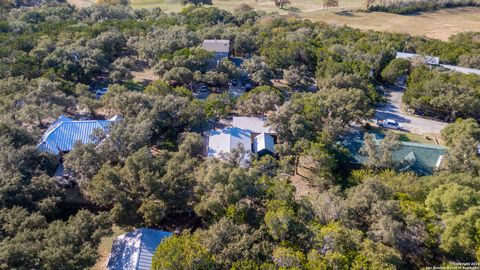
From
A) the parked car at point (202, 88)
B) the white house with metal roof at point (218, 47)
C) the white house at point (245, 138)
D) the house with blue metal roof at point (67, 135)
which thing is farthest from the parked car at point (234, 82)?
the house with blue metal roof at point (67, 135)

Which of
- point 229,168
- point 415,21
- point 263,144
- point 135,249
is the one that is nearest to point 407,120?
point 263,144

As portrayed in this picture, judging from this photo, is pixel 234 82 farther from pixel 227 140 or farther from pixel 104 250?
pixel 104 250

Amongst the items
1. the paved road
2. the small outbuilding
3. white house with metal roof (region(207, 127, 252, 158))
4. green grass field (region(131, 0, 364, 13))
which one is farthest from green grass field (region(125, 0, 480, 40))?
Result: white house with metal roof (region(207, 127, 252, 158))

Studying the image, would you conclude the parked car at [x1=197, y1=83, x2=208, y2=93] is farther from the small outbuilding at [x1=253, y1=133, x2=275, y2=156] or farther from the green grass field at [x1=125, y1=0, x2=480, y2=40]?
the green grass field at [x1=125, y1=0, x2=480, y2=40]

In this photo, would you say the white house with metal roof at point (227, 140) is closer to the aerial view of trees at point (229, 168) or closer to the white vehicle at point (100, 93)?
the aerial view of trees at point (229, 168)

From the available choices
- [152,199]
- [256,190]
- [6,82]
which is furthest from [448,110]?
[6,82]

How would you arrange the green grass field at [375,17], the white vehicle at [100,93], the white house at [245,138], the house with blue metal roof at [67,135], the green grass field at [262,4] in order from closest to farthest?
the house with blue metal roof at [67,135] → the white house at [245,138] → the white vehicle at [100,93] → the green grass field at [375,17] → the green grass field at [262,4]

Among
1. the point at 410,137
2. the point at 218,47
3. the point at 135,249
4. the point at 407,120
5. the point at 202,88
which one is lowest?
the point at 135,249
